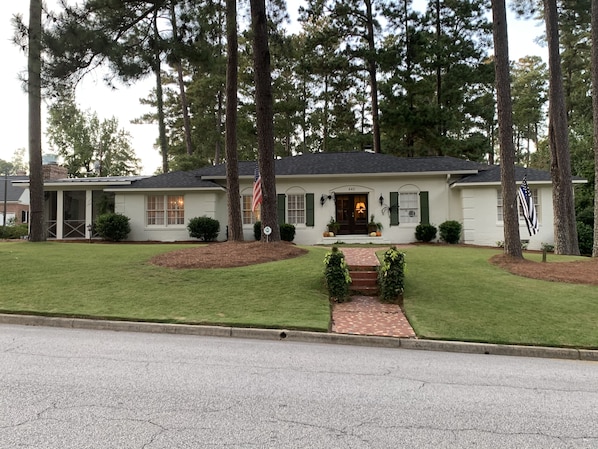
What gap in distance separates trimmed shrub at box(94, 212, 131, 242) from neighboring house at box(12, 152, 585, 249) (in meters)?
0.62

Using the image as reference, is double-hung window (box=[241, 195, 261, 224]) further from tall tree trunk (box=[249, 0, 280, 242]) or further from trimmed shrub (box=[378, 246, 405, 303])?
trimmed shrub (box=[378, 246, 405, 303])

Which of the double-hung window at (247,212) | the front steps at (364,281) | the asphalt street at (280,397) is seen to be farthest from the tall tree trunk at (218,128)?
the asphalt street at (280,397)

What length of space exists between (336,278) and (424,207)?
1085 cm

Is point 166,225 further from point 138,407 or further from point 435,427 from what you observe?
point 435,427

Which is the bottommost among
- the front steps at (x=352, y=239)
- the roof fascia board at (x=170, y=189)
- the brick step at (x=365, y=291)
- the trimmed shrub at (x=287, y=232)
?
the brick step at (x=365, y=291)

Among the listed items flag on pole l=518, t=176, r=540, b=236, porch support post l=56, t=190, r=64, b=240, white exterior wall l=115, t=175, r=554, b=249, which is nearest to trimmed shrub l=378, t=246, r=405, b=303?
flag on pole l=518, t=176, r=540, b=236

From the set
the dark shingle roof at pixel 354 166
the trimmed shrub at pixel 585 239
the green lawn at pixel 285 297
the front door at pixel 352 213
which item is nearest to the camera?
the green lawn at pixel 285 297

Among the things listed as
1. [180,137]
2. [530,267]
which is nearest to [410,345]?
[530,267]

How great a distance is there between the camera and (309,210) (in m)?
18.2

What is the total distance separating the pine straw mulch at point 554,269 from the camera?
9461mm

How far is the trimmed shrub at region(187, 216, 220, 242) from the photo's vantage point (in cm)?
1747

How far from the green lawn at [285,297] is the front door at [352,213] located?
7126 mm

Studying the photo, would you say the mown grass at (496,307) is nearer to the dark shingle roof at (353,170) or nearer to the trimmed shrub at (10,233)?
the dark shingle roof at (353,170)

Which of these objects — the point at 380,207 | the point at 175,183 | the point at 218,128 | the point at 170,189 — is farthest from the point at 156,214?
the point at 218,128
